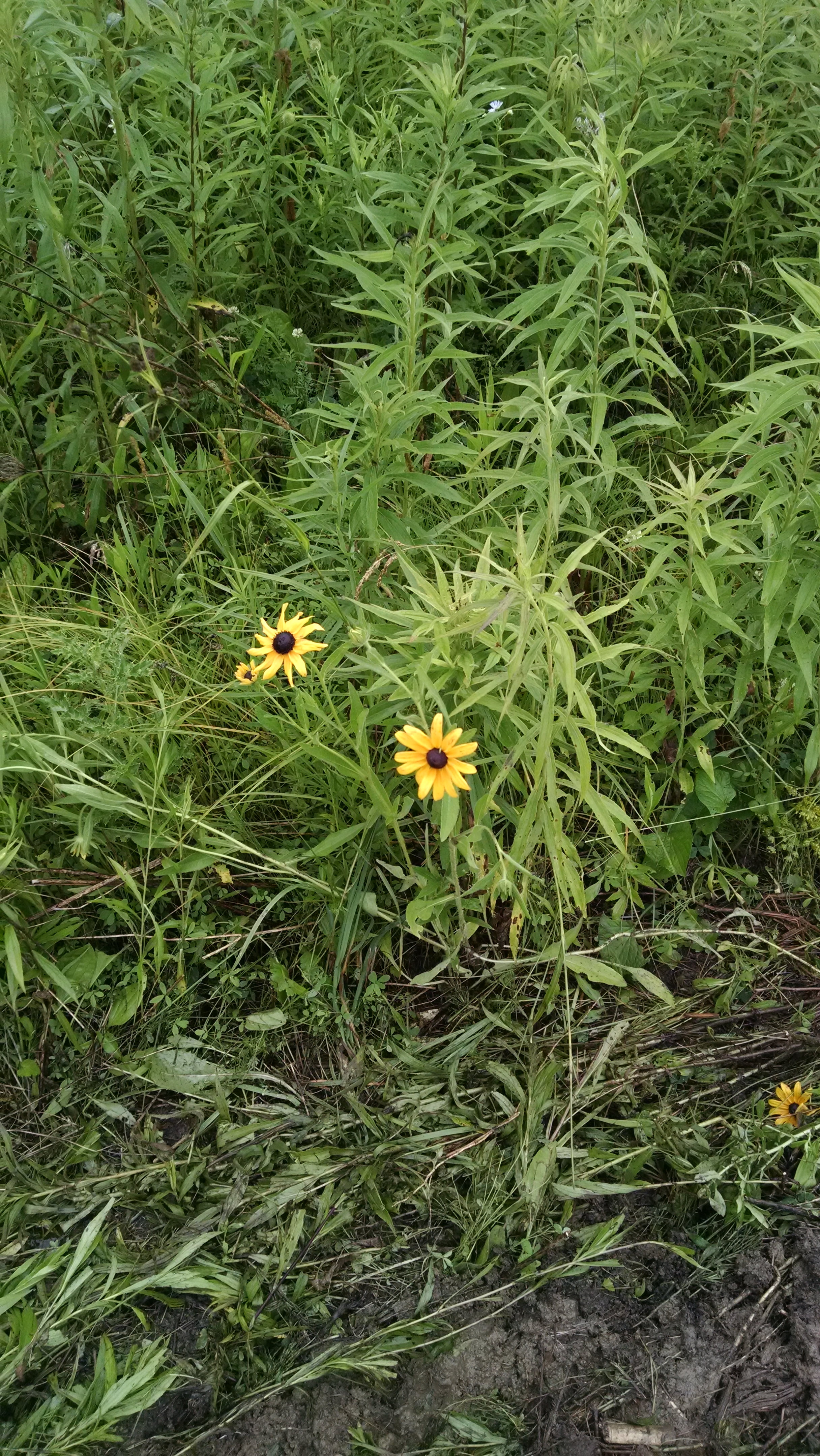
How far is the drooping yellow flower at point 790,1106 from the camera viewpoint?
5.86 ft

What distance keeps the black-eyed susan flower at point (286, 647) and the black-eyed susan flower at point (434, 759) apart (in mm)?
313

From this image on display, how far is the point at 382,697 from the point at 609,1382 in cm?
118

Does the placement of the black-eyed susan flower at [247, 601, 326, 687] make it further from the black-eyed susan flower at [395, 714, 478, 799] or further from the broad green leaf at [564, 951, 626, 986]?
the broad green leaf at [564, 951, 626, 986]

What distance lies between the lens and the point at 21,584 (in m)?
2.44

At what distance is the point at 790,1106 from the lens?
181 centimetres

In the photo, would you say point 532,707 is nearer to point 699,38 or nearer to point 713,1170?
point 713,1170

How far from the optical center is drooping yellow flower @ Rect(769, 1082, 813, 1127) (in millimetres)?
1787

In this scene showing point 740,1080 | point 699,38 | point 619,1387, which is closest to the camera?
point 619,1387

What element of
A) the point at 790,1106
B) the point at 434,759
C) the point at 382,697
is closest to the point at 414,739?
the point at 434,759

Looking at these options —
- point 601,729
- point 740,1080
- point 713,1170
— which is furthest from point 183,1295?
point 601,729

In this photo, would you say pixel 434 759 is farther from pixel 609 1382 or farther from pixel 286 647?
pixel 609 1382

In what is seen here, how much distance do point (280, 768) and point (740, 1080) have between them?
1.05m

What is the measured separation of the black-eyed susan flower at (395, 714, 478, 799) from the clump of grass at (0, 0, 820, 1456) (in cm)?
5

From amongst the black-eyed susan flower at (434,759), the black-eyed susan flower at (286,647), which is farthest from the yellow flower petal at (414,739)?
the black-eyed susan flower at (286,647)
